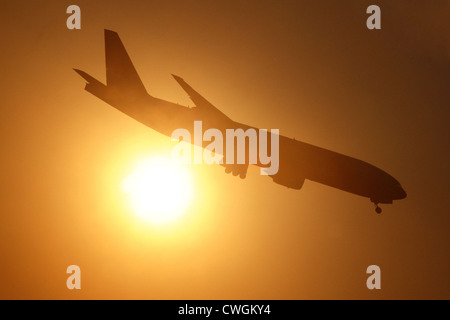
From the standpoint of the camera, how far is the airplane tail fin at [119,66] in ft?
60.9

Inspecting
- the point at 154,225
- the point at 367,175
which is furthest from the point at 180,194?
the point at 367,175

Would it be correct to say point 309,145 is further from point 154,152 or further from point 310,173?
point 154,152

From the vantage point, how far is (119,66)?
1875cm

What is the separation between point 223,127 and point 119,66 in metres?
4.76

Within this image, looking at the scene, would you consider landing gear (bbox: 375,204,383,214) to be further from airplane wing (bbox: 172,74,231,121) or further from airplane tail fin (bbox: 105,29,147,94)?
airplane tail fin (bbox: 105,29,147,94)

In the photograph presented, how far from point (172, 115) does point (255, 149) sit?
3.51 meters

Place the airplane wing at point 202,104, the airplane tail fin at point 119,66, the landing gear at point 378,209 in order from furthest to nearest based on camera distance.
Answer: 1. the landing gear at point 378,209
2. the airplane tail fin at point 119,66
3. the airplane wing at point 202,104

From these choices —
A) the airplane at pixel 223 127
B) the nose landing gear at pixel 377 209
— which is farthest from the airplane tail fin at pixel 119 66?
the nose landing gear at pixel 377 209

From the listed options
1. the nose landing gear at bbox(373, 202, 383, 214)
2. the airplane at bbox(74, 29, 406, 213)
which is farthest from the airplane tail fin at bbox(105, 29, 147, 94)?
the nose landing gear at bbox(373, 202, 383, 214)

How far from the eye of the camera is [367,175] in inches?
Answer: 779

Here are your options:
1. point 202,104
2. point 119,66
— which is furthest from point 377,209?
point 119,66

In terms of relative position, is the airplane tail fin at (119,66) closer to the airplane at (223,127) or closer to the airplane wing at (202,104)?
the airplane at (223,127)

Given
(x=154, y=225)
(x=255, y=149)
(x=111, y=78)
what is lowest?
(x=154, y=225)

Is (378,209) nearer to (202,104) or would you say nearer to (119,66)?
(202,104)
